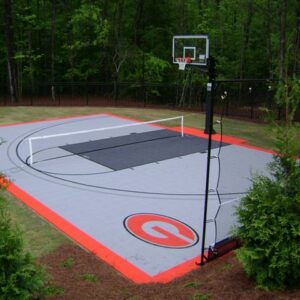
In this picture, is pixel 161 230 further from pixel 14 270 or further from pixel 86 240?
pixel 14 270

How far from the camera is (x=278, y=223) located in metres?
4.54

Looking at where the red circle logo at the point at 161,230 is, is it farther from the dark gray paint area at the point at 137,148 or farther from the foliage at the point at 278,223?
the dark gray paint area at the point at 137,148

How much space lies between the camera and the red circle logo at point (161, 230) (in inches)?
273

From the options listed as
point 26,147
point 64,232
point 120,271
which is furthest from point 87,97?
point 120,271

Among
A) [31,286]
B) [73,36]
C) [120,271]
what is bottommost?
[120,271]

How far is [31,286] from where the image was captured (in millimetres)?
3941

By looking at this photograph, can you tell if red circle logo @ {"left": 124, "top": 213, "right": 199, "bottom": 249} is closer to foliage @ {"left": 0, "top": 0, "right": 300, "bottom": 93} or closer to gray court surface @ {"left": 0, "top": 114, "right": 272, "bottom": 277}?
gray court surface @ {"left": 0, "top": 114, "right": 272, "bottom": 277}

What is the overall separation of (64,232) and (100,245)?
83 centimetres

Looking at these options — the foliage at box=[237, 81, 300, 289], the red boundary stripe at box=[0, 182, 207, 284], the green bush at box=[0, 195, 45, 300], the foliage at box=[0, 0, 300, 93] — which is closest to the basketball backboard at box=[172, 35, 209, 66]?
the foliage at box=[0, 0, 300, 93]

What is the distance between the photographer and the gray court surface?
6770mm

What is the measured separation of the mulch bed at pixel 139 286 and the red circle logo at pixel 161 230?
1.07 metres

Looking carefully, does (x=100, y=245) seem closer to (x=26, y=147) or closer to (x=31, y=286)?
(x=31, y=286)

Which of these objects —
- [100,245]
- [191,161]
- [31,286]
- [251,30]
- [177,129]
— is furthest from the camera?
[251,30]

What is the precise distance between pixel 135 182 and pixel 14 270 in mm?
6172
